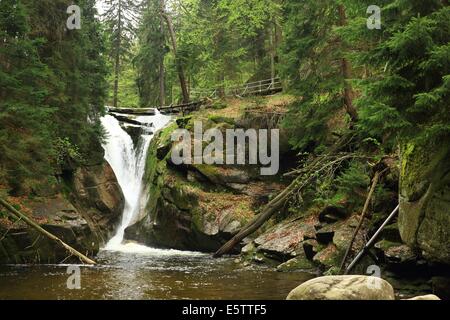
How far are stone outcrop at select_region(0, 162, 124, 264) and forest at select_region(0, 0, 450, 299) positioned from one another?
0.22 feet

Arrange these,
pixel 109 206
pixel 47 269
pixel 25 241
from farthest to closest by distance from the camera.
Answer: pixel 109 206 < pixel 25 241 < pixel 47 269

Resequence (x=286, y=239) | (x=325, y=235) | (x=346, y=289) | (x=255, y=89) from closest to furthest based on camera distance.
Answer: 1. (x=346, y=289)
2. (x=325, y=235)
3. (x=286, y=239)
4. (x=255, y=89)

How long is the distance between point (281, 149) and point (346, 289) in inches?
582

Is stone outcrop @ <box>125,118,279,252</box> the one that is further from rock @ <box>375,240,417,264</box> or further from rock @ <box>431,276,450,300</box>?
rock @ <box>431,276,450,300</box>

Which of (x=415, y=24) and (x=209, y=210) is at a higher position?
(x=415, y=24)

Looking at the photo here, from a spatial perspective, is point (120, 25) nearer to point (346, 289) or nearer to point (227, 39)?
point (227, 39)

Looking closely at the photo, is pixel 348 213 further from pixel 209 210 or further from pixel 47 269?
pixel 47 269

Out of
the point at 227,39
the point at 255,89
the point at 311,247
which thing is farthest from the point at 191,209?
the point at 227,39

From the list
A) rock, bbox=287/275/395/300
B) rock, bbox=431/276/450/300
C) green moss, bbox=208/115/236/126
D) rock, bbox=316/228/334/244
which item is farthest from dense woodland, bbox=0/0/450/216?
green moss, bbox=208/115/236/126

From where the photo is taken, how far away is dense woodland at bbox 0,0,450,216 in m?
7.46

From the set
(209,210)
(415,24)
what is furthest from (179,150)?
(415,24)

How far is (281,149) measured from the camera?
21328mm

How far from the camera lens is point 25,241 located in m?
14.0
